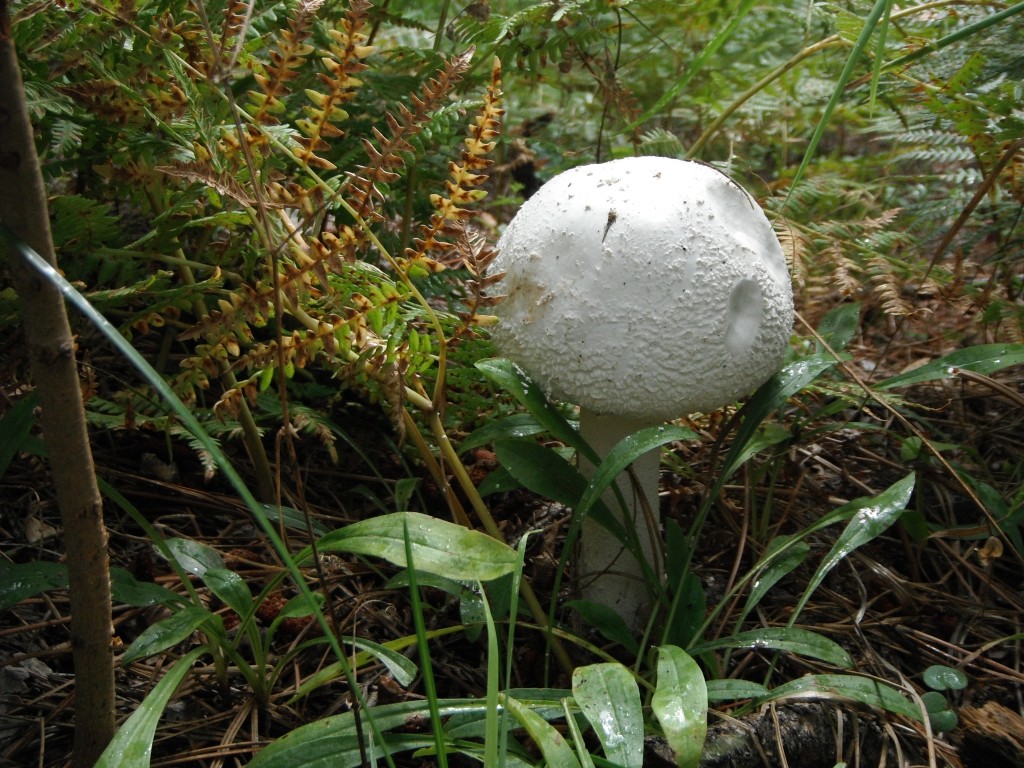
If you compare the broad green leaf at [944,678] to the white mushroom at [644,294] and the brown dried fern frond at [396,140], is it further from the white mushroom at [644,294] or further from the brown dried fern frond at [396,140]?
the brown dried fern frond at [396,140]

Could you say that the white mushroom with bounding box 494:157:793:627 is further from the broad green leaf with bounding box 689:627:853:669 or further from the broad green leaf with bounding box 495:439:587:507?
the broad green leaf with bounding box 689:627:853:669

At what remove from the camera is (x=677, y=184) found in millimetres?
2010

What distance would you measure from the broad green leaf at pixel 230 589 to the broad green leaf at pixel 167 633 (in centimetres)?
7

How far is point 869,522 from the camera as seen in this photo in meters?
2.13

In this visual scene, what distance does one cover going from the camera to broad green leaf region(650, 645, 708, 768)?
1.50m

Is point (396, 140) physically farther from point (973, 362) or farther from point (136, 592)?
point (973, 362)

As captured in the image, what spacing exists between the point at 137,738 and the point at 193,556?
0.53 m

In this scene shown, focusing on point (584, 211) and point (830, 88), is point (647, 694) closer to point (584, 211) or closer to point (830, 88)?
point (584, 211)

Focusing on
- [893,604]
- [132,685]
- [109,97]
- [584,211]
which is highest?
[109,97]

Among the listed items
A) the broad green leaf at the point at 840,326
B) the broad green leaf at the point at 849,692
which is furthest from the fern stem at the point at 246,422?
the broad green leaf at the point at 840,326

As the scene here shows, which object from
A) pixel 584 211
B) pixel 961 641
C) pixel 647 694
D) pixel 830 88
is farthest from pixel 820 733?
pixel 830 88

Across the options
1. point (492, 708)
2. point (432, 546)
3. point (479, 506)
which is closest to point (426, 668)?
point (492, 708)

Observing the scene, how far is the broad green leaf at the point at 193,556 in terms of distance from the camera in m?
1.91

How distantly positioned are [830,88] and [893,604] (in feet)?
9.69
